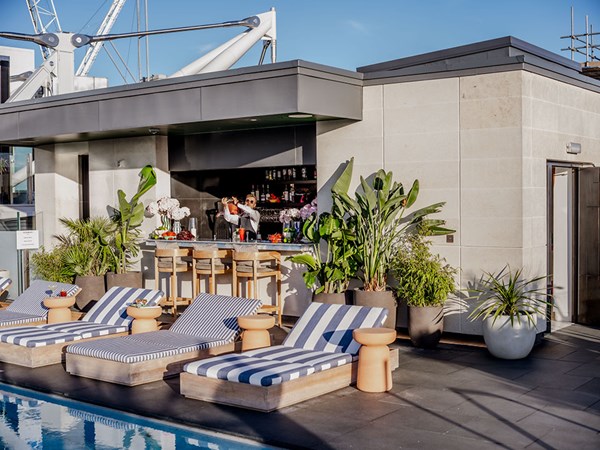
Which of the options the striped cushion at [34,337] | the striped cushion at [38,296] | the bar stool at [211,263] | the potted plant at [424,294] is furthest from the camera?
the bar stool at [211,263]

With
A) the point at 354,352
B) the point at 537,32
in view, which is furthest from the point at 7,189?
the point at 537,32

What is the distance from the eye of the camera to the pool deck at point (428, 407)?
666 centimetres

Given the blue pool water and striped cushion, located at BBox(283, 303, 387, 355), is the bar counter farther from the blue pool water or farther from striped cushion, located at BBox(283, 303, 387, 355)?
the blue pool water

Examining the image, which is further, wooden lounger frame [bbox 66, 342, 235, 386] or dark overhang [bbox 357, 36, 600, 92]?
dark overhang [bbox 357, 36, 600, 92]

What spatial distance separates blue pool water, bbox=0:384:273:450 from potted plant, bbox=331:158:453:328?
4336 mm

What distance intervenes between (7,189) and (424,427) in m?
14.8

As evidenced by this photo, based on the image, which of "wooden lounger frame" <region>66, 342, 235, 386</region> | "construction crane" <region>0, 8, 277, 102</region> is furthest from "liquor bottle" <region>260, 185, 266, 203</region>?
"construction crane" <region>0, 8, 277, 102</region>

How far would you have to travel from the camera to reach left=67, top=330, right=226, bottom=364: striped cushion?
880cm

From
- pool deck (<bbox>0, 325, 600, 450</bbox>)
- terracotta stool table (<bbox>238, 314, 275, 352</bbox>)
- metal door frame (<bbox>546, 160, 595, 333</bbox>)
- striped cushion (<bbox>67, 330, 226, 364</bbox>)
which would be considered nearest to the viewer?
pool deck (<bbox>0, 325, 600, 450</bbox>)

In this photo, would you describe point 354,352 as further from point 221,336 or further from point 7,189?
point 7,189

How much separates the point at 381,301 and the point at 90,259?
612cm

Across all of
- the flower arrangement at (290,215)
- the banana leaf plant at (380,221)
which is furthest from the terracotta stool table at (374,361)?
the flower arrangement at (290,215)

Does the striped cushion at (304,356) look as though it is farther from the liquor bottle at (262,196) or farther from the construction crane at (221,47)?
the construction crane at (221,47)

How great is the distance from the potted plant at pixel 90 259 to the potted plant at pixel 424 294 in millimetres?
6116
